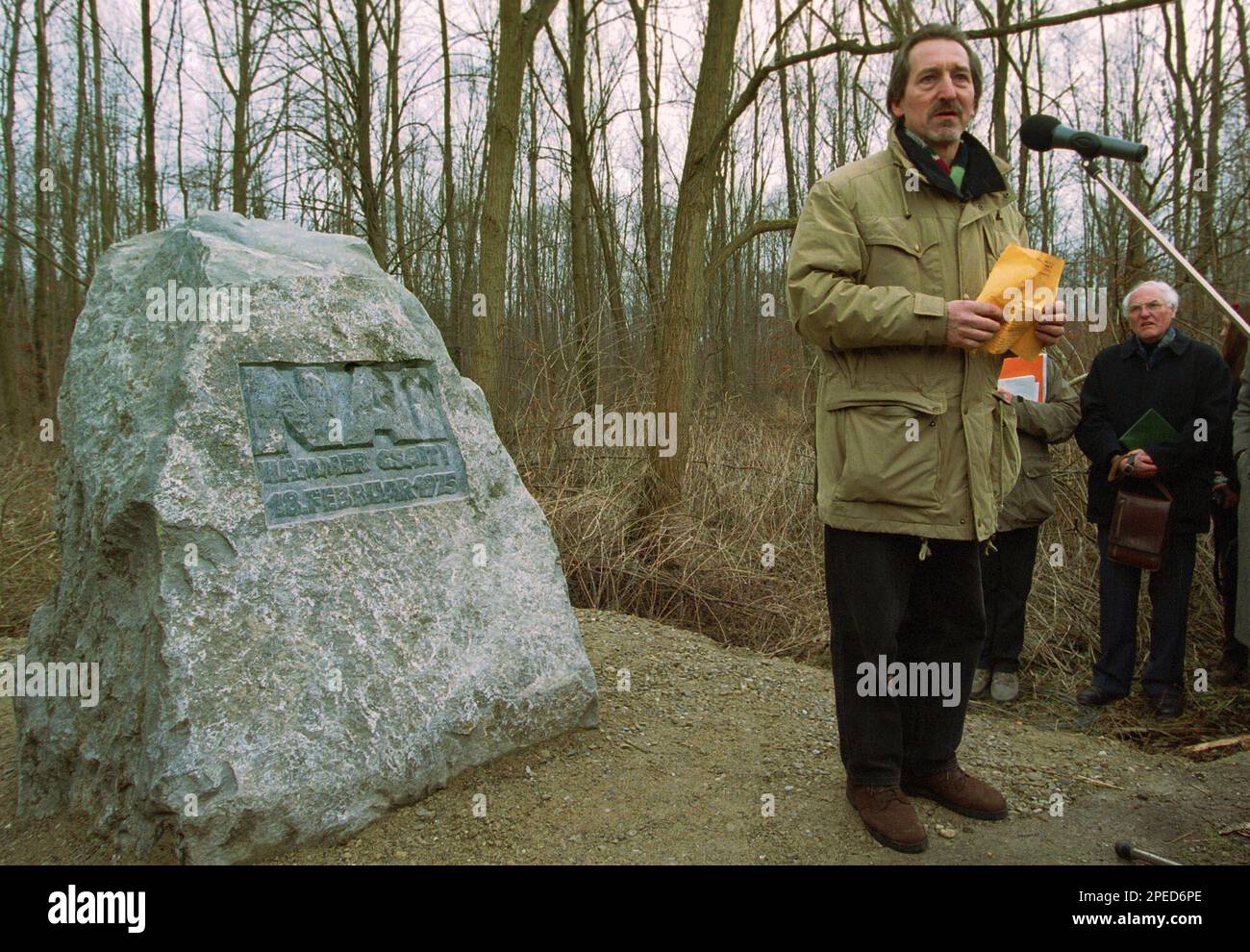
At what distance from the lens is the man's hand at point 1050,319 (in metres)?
2.35

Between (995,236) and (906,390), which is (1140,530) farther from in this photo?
(906,390)

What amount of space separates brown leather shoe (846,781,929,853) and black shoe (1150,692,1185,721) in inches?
84.3

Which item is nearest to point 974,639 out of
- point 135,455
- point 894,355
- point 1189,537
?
point 894,355

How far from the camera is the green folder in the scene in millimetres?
4031

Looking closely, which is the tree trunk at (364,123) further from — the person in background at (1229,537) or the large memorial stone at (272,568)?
the person in background at (1229,537)

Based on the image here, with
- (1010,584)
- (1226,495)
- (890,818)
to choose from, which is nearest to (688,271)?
(1010,584)

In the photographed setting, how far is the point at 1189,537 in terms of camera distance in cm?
408

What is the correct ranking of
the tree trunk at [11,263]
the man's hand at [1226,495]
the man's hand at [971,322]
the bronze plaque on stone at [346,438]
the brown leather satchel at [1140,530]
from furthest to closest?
1. the tree trunk at [11,263]
2. the man's hand at [1226,495]
3. the brown leather satchel at [1140,530]
4. the bronze plaque on stone at [346,438]
5. the man's hand at [971,322]

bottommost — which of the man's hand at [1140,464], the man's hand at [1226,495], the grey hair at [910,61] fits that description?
the man's hand at [1226,495]

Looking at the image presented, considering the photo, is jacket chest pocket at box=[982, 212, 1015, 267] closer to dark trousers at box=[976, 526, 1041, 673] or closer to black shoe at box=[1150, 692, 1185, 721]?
dark trousers at box=[976, 526, 1041, 673]

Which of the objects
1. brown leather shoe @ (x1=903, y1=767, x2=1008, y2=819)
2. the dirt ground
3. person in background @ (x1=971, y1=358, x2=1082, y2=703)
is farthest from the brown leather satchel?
brown leather shoe @ (x1=903, y1=767, x2=1008, y2=819)

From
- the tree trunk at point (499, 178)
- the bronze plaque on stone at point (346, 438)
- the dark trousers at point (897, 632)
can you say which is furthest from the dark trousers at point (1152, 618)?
the tree trunk at point (499, 178)

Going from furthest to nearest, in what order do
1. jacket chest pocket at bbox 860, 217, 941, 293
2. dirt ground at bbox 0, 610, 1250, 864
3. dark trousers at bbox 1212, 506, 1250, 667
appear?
dark trousers at bbox 1212, 506, 1250, 667 → dirt ground at bbox 0, 610, 1250, 864 → jacket chest pocket at bbox 860, 217, 941, 293

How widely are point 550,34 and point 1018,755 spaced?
7846 millimetres
